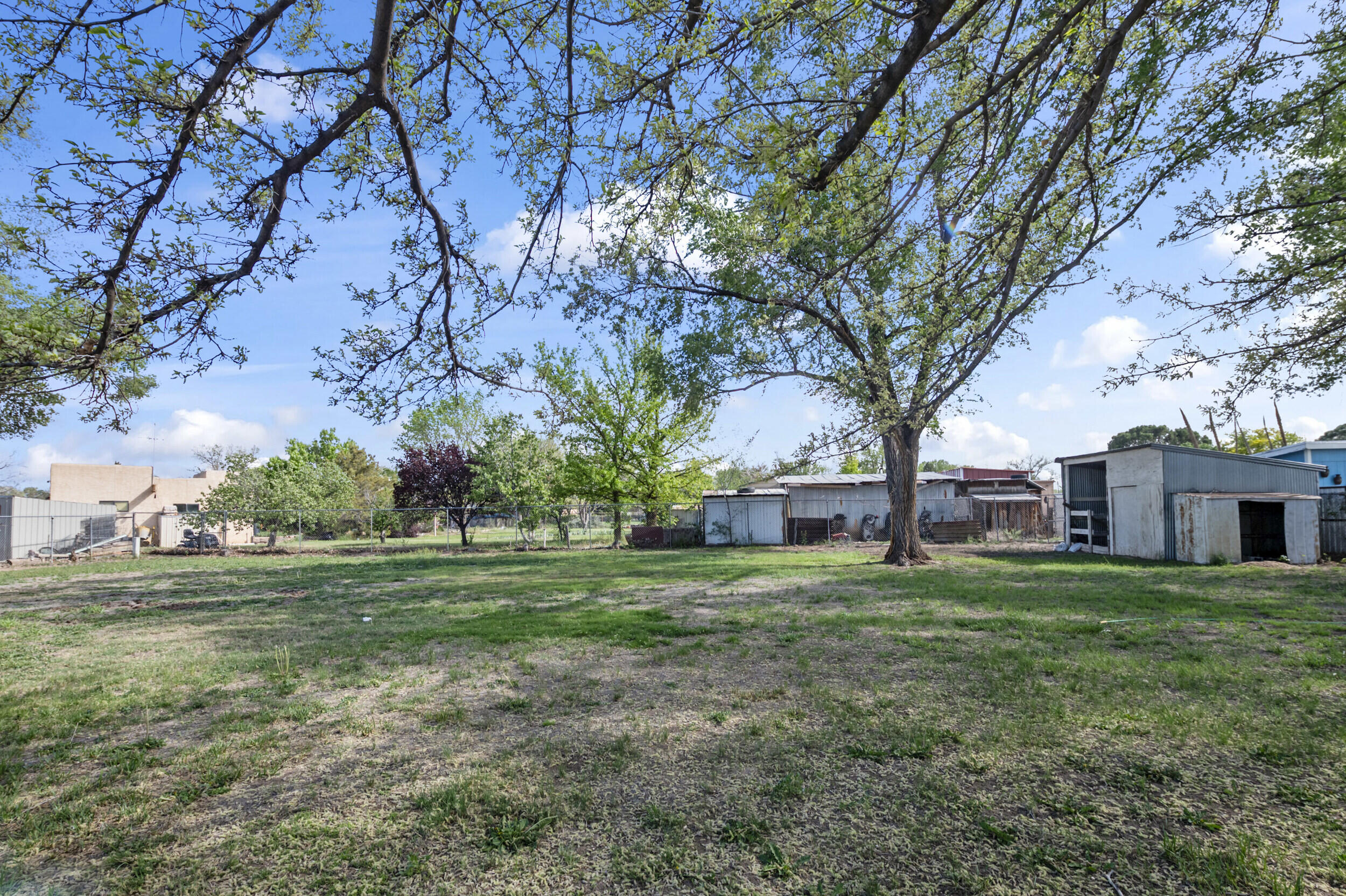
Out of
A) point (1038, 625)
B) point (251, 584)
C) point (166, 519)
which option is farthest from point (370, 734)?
point (166, 519)

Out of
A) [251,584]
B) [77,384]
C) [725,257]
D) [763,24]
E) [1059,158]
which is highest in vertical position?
[725,257]

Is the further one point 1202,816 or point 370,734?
point 370,734

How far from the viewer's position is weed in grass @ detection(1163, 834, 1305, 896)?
2.36 metres

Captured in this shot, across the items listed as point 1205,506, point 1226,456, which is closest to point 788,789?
point 1205,506

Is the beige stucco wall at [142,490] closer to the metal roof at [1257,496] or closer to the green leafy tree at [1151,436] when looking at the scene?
the metal roof at [1257,496]

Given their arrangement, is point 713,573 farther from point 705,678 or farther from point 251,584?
point 251,584

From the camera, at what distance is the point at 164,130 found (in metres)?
3.88

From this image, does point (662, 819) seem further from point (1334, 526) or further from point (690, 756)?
point (1334, 526)

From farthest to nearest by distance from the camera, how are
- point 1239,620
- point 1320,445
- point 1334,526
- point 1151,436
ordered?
point 1151,436 < point 1320,445 < point 1334,526 < point 1239,620

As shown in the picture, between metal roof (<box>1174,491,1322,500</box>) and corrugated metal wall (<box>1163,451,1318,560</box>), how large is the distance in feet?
2.09

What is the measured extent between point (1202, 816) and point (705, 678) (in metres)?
3.30

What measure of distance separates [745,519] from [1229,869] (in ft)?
77.5

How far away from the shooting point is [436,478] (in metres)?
27.7

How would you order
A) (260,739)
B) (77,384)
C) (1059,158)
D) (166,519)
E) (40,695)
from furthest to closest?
(166,519) → (40,695) → (77,384) → (260,739) → (1059,158)
